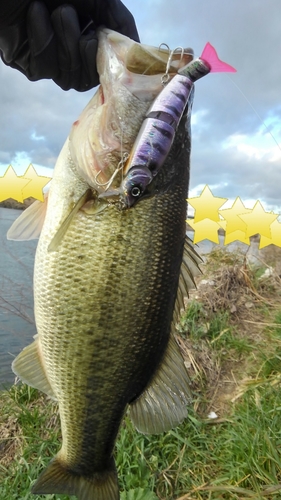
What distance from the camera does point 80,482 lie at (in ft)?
5.87

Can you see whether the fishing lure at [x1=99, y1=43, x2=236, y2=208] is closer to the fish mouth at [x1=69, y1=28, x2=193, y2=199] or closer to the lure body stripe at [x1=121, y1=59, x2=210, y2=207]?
the lure body stripe at [x1=121, y1=59, x2=210, y2=207]

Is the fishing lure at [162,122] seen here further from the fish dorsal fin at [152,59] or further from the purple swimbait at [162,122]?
the fish dorsal fin at [152,59]

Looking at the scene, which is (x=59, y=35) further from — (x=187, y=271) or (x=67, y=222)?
(x=187, y=271)

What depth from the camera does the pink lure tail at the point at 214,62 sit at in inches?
55.9

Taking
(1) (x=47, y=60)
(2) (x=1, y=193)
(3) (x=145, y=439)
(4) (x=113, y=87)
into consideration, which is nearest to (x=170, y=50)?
(4) (x=113, y=87)

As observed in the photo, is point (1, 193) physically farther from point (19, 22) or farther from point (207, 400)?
point (207, 400)

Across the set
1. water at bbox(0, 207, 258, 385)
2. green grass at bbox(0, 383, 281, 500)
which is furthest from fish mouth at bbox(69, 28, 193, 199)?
water at bbox(0, 207, 258, 385)

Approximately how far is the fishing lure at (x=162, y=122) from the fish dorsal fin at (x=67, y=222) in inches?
7.9

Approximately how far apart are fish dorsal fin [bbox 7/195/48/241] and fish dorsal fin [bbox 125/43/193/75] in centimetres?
63

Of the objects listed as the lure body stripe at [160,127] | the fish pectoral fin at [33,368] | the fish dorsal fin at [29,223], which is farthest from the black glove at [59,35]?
the fish pectoral fin at [33,368]

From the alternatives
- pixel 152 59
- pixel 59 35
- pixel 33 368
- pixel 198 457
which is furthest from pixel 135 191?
pixel 198 457

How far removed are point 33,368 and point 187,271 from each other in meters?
0.73

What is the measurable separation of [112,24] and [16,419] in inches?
138

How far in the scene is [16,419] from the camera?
4.04m
